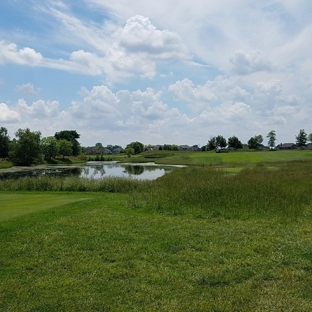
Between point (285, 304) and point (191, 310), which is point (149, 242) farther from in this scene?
point (285, 304)

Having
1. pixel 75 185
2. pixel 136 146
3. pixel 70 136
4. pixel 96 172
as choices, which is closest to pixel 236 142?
pixel 136 146

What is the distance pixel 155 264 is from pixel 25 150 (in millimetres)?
62244

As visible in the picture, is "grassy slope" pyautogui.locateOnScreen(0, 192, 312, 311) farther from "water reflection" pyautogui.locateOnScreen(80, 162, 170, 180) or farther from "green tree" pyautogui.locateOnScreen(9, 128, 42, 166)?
"green tree" pyautogui.locateOnScreen(9, 128, 42, 166)

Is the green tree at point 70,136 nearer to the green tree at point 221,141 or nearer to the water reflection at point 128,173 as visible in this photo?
the green tree at point 221,141

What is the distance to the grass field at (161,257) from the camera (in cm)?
418

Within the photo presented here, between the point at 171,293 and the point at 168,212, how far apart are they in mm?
5551

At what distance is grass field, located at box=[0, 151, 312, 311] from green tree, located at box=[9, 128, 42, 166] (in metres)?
55.5

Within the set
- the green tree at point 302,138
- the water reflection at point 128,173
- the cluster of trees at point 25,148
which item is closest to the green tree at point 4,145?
the cluster of trees at point 25,148

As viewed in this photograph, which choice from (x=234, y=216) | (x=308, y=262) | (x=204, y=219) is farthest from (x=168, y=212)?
(x=308, y=262)

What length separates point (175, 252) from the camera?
6.02 meters

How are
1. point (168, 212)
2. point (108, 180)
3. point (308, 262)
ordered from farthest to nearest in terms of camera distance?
point (108, 180) < point (168, 212) < point (308, 262)

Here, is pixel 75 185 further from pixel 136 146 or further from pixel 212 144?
pixel 136 146

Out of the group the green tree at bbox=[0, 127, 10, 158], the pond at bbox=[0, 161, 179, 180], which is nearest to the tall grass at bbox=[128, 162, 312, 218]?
the pond at bbox=[0, 161, 179, 180]

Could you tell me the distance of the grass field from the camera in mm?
4176
